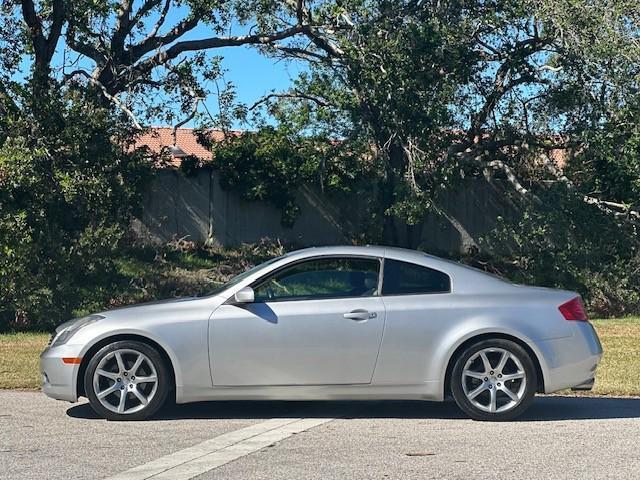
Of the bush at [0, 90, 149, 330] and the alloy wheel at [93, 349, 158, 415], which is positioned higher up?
the bush at [0, 90, 149, 330]

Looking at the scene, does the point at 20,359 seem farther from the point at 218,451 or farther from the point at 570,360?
the point at 570,360

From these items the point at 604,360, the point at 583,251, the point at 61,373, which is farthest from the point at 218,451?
the point at 583,251

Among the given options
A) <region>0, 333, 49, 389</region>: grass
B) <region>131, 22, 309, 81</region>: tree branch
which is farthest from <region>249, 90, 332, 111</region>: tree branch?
<region>0, 333, 49, 389</region>: grass

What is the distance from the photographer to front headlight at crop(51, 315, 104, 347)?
804 centimetres

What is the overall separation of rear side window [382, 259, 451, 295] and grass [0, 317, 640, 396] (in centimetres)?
251

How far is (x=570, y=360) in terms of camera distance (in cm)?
793

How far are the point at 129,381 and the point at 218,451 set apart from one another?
138 cm

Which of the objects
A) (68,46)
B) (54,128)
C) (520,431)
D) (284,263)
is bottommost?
(520,431)

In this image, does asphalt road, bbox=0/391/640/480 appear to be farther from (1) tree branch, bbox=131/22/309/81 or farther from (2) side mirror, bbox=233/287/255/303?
(1) tree branch, bbox=131/22/309/81

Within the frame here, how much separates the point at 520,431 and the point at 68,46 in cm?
1325

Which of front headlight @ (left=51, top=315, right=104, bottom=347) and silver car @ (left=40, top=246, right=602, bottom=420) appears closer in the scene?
silver car @ (left=40, top=246, right=602, bottom=420)

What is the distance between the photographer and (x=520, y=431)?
7.62m

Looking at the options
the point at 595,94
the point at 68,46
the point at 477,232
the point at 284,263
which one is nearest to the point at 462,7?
the point at 595,94

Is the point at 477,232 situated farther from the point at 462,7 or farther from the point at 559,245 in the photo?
the point at 462,7
